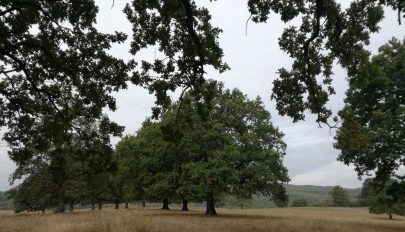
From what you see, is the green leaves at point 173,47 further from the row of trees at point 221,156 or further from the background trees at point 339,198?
the background trees at point 339,198

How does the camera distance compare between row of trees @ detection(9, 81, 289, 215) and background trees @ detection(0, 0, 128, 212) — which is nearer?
background trees @ detection(0, 0, 128, 212)

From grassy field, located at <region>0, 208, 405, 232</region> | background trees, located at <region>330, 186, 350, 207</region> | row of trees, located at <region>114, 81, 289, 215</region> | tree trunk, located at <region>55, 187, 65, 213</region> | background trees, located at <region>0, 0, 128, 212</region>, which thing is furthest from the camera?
background trees, located at <region>330, 186, 350, 207</region>

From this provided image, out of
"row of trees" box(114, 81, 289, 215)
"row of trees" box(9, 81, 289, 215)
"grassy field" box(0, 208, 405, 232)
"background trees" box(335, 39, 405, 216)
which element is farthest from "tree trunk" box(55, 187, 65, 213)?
"background trees" box(335, 39, 405, 216)

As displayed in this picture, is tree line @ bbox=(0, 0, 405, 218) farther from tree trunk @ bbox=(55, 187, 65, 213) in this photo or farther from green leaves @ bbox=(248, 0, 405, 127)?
tree trunk @ bbox=(55, 187, 65, 213)

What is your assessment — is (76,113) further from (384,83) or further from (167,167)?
(167,167)

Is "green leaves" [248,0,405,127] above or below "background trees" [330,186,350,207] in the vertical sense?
above

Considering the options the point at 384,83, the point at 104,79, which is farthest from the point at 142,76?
the point at 384,83

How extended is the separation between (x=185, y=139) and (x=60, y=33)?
26.7 metres

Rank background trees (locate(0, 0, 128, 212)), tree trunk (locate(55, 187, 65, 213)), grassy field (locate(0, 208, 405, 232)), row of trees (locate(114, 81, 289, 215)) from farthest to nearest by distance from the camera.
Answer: tree trunk (locate(55, 187, 65, 213)), row of trees (locate(114, 81, 289, 215)), grassy field (locate(0, 208, 405, 232)), background trees (locate(0, 0, 128, 212))

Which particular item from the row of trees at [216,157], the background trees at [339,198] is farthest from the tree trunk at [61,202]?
the background trees at [339,198]

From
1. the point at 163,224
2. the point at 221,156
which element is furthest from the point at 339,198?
the point at 163,224

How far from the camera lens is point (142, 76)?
48.8ft

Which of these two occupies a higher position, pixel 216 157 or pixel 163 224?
pixel 216 157

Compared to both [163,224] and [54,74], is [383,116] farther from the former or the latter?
[54,74]
